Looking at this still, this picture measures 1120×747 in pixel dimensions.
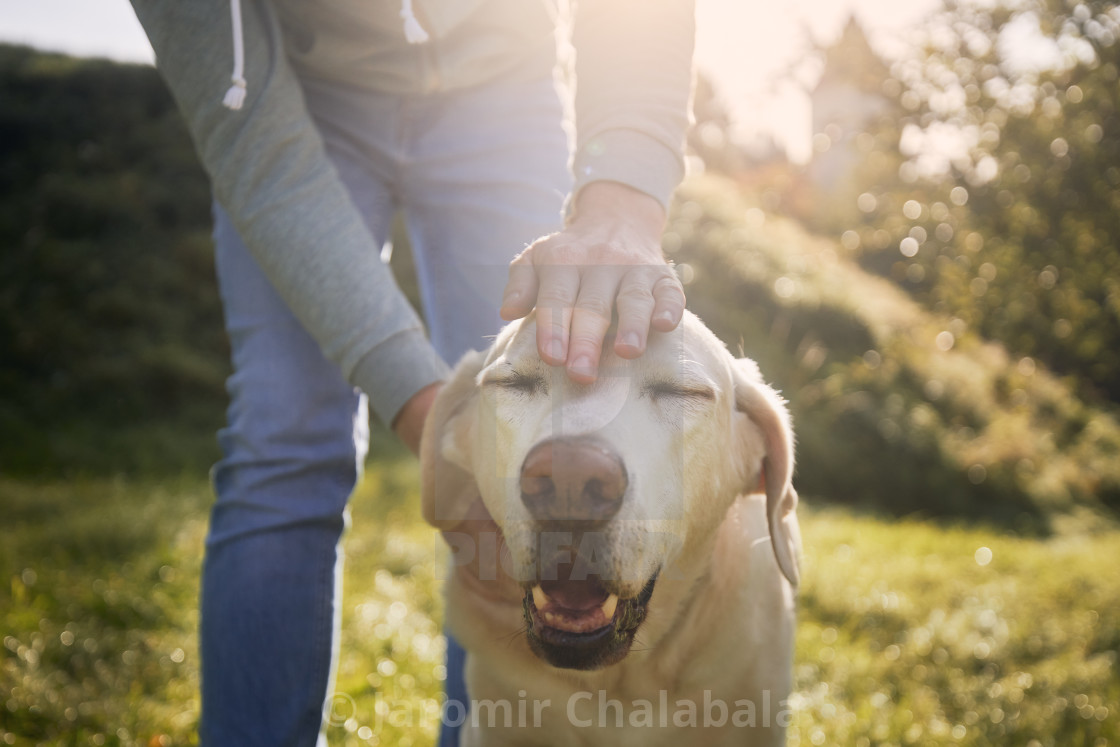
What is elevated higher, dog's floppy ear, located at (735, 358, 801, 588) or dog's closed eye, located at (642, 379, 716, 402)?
dog's closed eye, located at (642, 379, 716, 402)

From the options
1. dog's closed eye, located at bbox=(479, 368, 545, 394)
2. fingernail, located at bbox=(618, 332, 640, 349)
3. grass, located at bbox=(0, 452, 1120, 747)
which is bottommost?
grass, located at bbox=(0, 452, 1120, 747)

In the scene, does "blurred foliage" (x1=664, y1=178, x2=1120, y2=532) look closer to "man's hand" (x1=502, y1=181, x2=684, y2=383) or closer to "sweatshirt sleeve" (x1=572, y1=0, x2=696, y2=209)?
"sweatshirt sleeve" (x1=572, y1=0, x2=696, y2=209)

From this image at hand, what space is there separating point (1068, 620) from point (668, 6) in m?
4.51

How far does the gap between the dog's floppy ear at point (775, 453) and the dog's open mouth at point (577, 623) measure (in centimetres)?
48

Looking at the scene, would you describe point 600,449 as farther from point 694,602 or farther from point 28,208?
point 28,208

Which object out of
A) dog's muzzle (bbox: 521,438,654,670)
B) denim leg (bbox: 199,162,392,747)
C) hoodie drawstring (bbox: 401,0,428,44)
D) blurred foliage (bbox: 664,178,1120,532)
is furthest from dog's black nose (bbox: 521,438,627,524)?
blurred foliage (bbox: 664,178,1120,532)

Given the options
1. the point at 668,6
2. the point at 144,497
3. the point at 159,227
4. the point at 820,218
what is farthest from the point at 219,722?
the point at 820,218

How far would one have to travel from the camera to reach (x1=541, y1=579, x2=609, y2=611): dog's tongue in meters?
1.52

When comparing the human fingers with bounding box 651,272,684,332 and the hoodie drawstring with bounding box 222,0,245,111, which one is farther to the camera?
the hoodie drawstring with bounding box 222,0,245,111

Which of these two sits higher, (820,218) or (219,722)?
(219,722)

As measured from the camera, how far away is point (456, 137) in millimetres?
2164

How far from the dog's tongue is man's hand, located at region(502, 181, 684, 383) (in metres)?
0.41

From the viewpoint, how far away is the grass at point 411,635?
2.86 meters

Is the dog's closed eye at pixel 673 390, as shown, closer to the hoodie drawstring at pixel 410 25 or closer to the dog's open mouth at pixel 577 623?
the dog's open mouth at pixel 577 623
